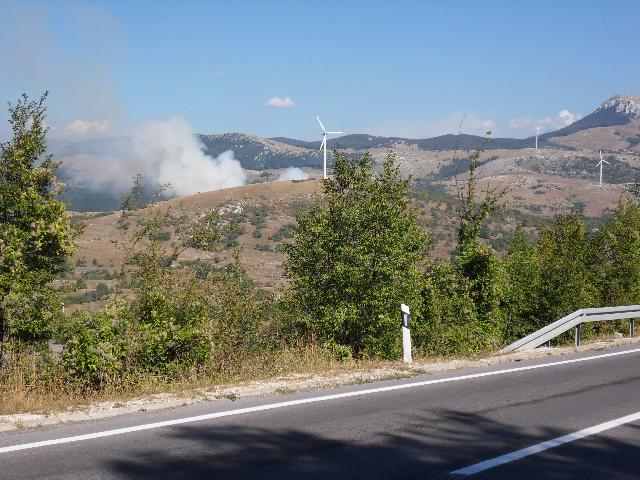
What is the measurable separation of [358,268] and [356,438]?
9904mm

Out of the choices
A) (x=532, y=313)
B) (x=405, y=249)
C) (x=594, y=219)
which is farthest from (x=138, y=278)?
(x=594, y=219)

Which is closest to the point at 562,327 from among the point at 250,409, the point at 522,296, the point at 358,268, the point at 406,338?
the point at 358,268

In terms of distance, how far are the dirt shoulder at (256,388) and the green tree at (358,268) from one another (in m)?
4.06

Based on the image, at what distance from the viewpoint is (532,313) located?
27172 mm

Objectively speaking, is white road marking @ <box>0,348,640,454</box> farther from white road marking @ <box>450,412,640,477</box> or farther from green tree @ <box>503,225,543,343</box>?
green tree @ <box>503,225,543,343</box>

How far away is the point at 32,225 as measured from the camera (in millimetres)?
15242

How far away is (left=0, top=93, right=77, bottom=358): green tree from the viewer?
48.5 ft

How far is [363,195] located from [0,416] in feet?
43.2

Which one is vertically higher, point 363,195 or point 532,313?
point 363,195

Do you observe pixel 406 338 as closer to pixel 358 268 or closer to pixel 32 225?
→ pixel 358 268

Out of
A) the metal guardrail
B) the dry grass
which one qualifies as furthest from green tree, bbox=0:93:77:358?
the metal guardrail

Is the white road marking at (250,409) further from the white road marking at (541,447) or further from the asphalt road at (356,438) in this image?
the white road marking at (541,447)

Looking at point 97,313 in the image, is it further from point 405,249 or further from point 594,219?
point 594,219

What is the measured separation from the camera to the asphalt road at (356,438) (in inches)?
228
